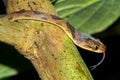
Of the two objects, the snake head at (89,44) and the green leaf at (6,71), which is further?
the snake head at (89,44)

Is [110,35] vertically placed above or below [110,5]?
below

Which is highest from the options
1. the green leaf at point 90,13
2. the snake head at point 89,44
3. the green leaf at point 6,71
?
the green leaf at point 90,13

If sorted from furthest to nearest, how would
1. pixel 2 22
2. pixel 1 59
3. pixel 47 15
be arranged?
pixel 1 59
pixel 47 15
pixel 2 22

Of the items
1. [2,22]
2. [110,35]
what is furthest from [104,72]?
[2,22]

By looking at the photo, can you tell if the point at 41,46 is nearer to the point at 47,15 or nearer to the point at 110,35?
the point at 47,15

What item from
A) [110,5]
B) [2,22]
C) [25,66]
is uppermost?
[2,22]

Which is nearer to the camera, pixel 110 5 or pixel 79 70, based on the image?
pixel 79 70

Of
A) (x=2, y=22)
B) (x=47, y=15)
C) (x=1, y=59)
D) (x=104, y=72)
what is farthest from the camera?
(x=104, y=72)
